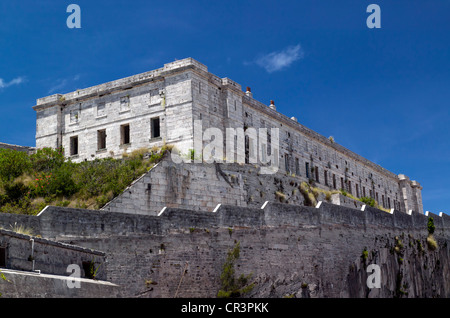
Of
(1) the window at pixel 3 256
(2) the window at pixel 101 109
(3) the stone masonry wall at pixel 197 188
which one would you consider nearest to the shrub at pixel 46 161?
(2) the window at pixel 101 109

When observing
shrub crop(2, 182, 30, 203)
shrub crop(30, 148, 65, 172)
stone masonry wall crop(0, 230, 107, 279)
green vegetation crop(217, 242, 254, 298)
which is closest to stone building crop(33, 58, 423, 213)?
shrub crop(30, 148, 65, 172)

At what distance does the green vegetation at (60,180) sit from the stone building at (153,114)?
2870mm

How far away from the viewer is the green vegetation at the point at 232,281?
19.1 meters

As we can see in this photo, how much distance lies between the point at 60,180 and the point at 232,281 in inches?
379

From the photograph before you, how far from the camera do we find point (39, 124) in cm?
3388

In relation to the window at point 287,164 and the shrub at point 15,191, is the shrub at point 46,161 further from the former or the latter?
the window at point 287,164

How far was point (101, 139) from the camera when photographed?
32438mm

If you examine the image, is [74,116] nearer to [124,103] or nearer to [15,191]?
[124,103]

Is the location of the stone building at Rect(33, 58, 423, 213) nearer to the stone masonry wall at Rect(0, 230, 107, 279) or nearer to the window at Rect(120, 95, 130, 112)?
the window at Rect(120, 95, 130, 112)

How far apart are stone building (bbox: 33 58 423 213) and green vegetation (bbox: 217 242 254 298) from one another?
31.9ft

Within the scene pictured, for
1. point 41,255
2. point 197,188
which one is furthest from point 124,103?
point 41,255

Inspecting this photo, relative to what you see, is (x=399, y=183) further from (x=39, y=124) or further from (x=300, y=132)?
(x=39, y=124)
